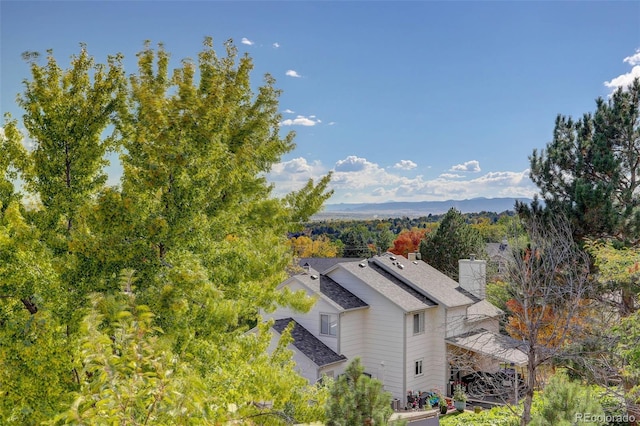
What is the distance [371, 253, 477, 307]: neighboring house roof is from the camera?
22634 mm

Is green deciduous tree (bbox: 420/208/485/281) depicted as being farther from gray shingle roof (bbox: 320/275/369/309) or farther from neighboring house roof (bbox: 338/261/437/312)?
gray shingle roof (bbox: 320/275/369/309)

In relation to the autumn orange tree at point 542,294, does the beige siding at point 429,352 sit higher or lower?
lower

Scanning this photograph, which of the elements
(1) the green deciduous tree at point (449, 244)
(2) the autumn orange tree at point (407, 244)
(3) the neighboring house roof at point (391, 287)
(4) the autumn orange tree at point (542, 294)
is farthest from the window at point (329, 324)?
(2) the autumn orange tree at point (407, 244)

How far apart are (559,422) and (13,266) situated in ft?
25.5

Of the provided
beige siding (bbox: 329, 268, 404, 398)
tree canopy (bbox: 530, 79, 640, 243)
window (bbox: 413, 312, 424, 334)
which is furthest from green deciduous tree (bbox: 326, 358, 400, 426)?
window (bbox: 413, 312, 424, 334)

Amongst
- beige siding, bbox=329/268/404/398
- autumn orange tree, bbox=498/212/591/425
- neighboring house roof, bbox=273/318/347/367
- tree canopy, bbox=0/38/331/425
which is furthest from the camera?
beige siding, bbox=329/268/404/398

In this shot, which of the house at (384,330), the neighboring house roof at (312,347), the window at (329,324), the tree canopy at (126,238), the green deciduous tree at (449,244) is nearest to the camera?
the tree canopy at (126,238)

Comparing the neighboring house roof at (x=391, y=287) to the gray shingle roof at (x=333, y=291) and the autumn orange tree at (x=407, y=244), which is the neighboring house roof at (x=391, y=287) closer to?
the gray shingle roof at (x=333, y=291)

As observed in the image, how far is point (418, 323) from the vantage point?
70.3ft

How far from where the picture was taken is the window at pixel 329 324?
823 inches

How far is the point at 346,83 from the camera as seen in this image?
770 inches

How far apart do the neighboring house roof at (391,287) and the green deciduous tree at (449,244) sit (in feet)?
52.3

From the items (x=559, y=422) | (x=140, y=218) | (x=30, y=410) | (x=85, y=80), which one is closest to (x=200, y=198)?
(x=140, y=218)

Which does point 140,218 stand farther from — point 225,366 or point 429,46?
point 429,46
